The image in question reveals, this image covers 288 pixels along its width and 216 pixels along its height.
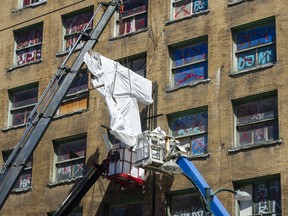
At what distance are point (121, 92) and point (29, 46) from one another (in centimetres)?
955

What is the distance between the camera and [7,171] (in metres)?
31.1

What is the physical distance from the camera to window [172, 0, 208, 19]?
37719 millimetres

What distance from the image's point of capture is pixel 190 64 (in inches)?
1459

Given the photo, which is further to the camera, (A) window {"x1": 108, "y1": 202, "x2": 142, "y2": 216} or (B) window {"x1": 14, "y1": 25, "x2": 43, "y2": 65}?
(B) window {"x1": 14, "y1": 25, "x2": 43, "y2": 65}

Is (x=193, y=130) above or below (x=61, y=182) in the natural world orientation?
above

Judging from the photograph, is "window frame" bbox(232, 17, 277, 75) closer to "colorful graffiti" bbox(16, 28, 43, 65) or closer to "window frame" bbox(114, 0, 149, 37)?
"window frame" bbox(114, 0, 149, 37)

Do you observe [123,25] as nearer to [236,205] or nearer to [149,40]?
[149,40]

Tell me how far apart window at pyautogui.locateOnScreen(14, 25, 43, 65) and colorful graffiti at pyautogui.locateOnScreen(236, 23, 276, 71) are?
450 inches

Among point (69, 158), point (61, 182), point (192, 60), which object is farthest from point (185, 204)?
point (69, 158)

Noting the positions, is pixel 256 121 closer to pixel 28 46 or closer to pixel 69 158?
pixel 69 158

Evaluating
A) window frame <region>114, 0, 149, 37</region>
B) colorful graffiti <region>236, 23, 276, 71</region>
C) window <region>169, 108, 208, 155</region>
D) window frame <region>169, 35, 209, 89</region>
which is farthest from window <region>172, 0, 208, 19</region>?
window <region>169, 108, 208, 155</region>

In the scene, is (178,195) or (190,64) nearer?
(178,195)

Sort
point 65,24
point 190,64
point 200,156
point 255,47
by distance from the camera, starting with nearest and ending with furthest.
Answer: point 200,156 → point 255,47 → point 190,64 → point 65,24

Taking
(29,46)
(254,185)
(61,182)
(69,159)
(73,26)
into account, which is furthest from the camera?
(29,46)
